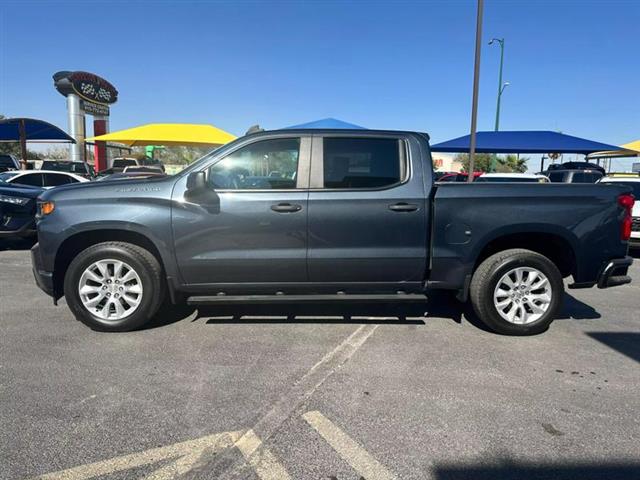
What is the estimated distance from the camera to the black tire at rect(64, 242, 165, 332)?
4191mm

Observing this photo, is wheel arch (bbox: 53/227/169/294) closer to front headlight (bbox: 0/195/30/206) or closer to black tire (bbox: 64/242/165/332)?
black tire (bbox: 64/242/165/332)

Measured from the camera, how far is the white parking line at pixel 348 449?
2369 millimetres

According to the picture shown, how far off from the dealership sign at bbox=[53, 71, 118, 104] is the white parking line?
33.4m

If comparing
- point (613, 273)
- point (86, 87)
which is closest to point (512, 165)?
point (86, 87)

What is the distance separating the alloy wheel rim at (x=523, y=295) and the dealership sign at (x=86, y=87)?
32935 mm

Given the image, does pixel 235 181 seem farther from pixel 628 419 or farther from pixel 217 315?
pixel 628 419

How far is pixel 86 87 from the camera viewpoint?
1224 inches

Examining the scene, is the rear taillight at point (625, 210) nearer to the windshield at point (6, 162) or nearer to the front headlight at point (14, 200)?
the front headlight at point (14, 200)

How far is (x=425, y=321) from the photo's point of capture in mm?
4754

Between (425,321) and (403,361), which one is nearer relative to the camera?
(403,361)

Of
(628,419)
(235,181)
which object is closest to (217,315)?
(235,181)

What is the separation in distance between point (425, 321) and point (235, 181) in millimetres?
2379

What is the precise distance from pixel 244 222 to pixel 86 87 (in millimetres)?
32516

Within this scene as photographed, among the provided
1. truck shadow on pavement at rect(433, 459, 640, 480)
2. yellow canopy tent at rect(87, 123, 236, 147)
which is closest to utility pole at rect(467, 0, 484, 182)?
yellow canopy tent at rect(87, 123, 236, 147)
